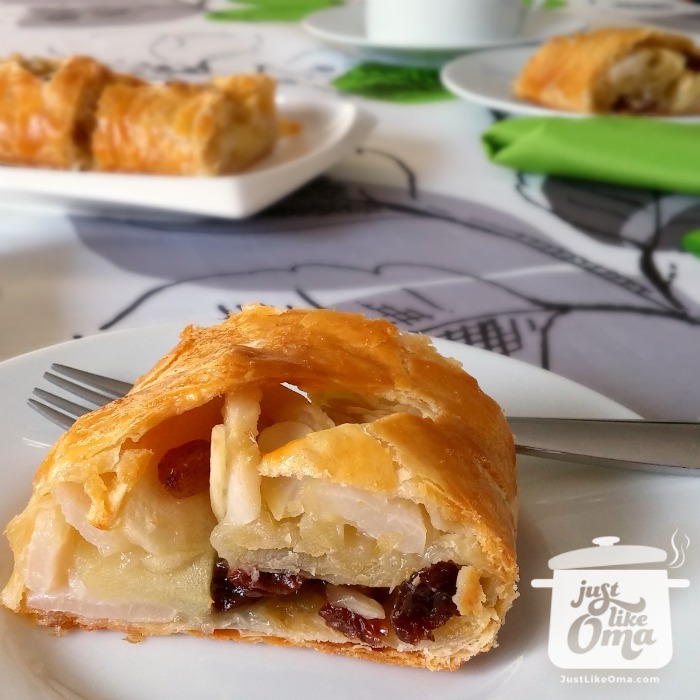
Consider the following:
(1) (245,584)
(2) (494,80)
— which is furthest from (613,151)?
(1) (245,584)

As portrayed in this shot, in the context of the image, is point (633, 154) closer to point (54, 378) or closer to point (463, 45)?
point (463, 45)

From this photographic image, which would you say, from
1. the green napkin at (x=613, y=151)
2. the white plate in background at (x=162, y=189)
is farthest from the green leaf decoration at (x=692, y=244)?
the white plate in background at (x=162, y=189)

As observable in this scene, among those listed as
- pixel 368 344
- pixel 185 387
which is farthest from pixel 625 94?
pixel 185 387

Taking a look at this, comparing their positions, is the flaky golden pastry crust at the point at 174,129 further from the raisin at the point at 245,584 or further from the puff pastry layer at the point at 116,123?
the raisin at the point at 245,584

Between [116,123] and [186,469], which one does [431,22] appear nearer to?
[116,123]

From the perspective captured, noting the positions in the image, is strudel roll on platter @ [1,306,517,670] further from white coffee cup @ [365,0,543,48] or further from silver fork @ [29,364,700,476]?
white coffee cup @ [365,0,543,48]

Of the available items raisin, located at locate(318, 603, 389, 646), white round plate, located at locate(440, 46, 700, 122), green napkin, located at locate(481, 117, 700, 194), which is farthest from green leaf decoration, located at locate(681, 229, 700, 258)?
raisin, located at locate(318, 603, 389, 646)
